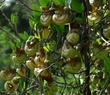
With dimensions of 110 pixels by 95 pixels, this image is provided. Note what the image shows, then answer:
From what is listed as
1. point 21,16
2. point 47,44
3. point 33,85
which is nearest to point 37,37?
point 47,44

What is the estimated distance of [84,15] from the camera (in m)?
0.96

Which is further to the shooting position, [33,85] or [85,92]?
[33,85]

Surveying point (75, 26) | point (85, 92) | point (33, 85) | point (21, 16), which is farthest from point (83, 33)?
point (21, 16)

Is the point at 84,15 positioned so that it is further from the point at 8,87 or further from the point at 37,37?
the point at 8,87

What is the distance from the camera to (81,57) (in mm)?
977

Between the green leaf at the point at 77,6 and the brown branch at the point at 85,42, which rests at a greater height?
the green leaf at the point at 77,6

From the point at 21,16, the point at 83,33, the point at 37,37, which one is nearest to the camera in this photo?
the point at 83,33

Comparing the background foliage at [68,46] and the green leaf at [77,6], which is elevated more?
the green leaf at [77,6]

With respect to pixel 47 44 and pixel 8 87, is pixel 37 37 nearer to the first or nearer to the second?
pixel 47 44

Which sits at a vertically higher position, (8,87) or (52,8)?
(52,8)

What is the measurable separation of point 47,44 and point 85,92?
17 cm

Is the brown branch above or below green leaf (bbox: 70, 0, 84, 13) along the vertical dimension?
below

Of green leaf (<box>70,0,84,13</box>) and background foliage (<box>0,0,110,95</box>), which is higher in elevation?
green leaf (<box>70,0,84,13</box>)

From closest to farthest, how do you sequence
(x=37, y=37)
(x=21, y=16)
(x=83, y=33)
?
(x=83, y=33) < (x=37, y=37) < (x=21, y=16)
